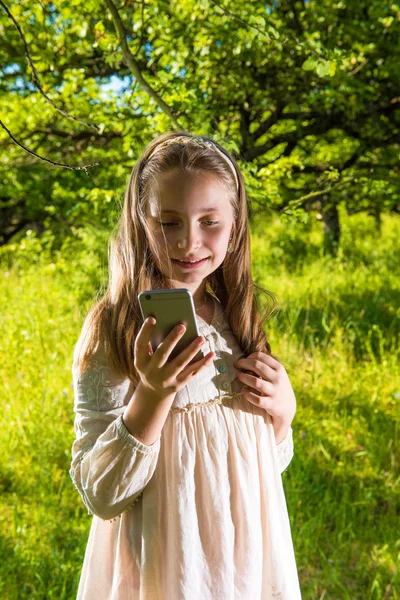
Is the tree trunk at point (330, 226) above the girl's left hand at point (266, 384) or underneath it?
above

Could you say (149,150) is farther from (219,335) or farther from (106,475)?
(106,475)

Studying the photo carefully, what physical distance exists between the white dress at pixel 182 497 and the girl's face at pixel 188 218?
26cm

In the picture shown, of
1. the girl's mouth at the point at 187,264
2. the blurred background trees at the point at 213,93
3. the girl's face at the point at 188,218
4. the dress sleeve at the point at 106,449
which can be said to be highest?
the blurred background trees at the point at 213,93

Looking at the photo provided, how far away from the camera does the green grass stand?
2492mm

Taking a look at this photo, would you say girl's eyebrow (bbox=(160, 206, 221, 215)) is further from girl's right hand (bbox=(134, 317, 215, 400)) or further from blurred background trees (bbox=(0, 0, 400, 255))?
blurred background trees (bbox=(0, 0, 400, 255))

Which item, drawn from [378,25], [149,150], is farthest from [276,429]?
[378,25]

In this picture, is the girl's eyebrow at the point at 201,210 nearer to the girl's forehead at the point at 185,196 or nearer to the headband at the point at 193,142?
the girl's forehead at the point at 185,196

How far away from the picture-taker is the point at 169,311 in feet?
3.49

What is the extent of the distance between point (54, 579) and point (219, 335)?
152 cm

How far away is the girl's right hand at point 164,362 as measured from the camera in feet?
3.41

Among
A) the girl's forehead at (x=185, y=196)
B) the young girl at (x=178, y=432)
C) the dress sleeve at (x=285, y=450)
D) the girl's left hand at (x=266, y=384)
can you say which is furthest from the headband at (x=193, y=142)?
the dress sleeve at (x=285, y=450)

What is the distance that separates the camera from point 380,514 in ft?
9.36

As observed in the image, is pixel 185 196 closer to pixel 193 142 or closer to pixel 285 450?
pixel 193 142

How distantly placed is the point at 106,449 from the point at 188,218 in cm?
48
